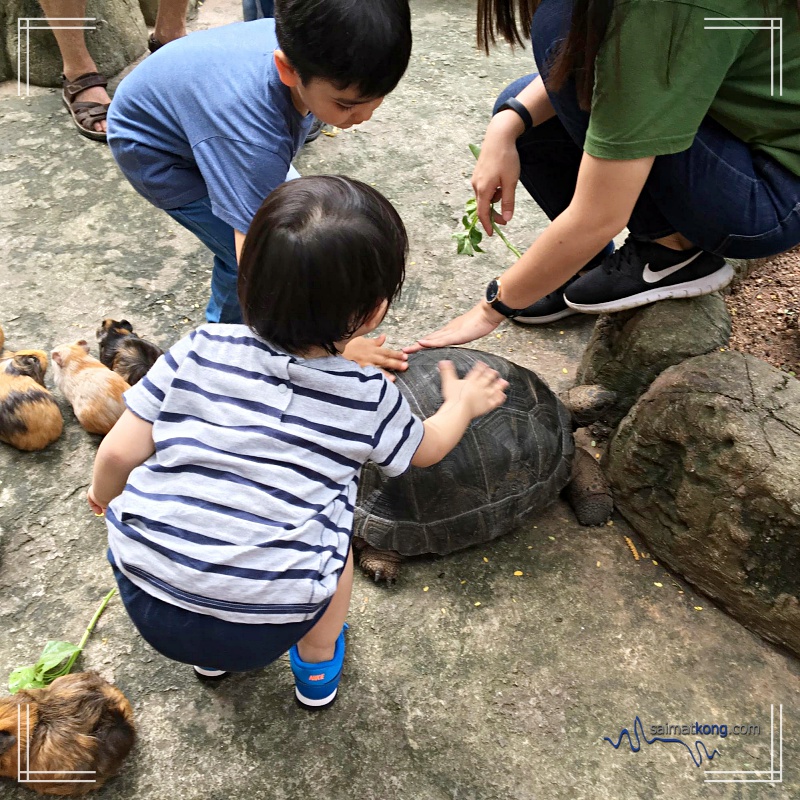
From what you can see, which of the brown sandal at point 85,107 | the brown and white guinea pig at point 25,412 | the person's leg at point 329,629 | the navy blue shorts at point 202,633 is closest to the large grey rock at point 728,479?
the person's leg at point 329,629

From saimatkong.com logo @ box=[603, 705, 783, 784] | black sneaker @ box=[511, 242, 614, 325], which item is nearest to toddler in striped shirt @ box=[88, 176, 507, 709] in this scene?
saimatkong.com logo @ box=[603, 705, 783, 784]

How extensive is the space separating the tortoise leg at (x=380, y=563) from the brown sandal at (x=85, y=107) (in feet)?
8.76

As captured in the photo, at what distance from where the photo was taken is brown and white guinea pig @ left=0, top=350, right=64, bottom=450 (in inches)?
91.5

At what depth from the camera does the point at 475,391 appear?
1729 millimetres

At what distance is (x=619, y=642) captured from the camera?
6.63 feet

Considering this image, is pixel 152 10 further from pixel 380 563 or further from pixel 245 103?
pixel 380 563

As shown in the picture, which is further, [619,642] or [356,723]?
[619,642]

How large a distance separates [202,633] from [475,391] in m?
0.77

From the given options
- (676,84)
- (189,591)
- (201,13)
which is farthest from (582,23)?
(201,13)

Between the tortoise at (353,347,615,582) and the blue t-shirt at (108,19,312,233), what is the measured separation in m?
0.67

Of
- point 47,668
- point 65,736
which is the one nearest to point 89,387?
point 47,668

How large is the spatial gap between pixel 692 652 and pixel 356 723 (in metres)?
0.90

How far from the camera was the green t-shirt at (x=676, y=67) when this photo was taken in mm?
1408

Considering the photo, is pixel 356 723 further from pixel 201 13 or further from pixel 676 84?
pixel 201 13
